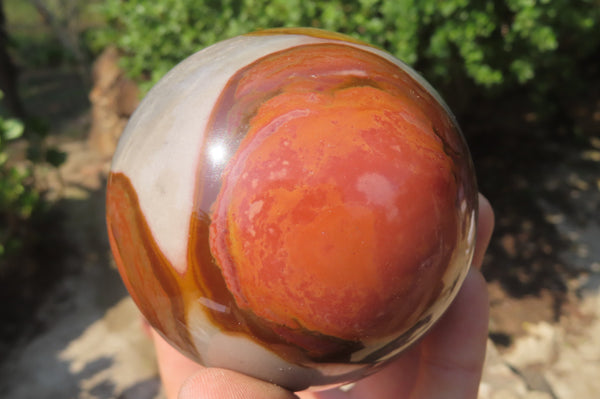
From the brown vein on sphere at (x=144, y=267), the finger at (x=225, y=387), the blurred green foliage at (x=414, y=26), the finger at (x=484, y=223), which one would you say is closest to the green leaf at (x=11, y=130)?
the blurred green foliage at (x=414, y=26)

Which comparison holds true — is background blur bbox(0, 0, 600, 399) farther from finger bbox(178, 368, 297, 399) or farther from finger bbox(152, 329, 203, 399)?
finger bbox(178, 368, 297, 399)

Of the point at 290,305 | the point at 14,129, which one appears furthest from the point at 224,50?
the point at 14,129

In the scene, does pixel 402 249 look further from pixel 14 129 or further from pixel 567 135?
pixel 567 135

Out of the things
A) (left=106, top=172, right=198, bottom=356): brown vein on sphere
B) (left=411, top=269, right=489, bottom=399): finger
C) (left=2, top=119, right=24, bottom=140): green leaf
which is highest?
(left=106, top=172, right=198, bottom=356): brown vein on sphere

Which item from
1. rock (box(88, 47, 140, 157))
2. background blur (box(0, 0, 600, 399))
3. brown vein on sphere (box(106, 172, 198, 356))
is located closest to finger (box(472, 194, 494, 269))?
background blur (box(0, 0, 600, 399))

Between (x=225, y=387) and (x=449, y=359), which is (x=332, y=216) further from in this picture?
(x=449, y=359)

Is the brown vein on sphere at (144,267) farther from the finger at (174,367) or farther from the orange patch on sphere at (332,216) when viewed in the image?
the finger at (174,367)

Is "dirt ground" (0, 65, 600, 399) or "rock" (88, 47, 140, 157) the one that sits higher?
"rock" (88, 47, 140, 157)
